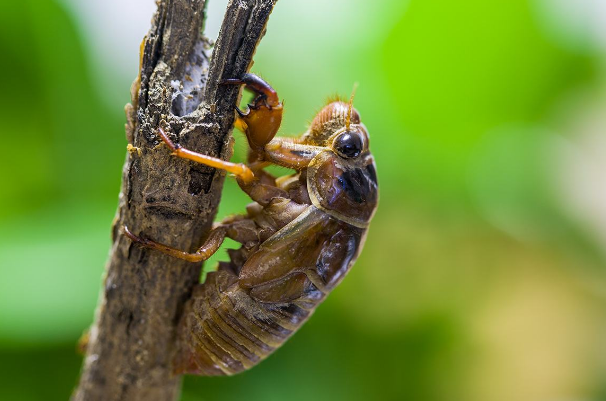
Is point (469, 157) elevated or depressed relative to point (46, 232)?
elevated

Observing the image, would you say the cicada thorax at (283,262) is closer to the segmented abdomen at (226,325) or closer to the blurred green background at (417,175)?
the segmented abdomen at (226,325)

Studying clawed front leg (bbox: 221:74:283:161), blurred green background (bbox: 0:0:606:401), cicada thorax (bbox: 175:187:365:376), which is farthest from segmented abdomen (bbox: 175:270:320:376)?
blurred green background (bbox: 0:0:606:401)

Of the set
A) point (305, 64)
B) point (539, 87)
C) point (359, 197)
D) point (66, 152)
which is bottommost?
point (359, 197)

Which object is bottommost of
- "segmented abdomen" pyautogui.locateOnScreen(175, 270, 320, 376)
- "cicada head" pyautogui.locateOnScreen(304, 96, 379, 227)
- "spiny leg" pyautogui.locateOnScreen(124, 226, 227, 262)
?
"segmented abdomen" pyautogui.locateOnScreen(175, 270, 320, 376)

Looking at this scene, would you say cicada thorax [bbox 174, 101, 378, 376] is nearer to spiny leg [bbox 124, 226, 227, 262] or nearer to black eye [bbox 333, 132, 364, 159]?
black eye [bbox 333, 132, 364, 159]

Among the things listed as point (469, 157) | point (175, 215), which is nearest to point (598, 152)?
A: point (469, 157)

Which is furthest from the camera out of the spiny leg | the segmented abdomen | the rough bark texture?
the segmented abdomen

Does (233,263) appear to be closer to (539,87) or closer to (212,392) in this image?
(212,392)

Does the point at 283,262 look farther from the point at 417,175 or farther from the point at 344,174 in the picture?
the point at 417,175
